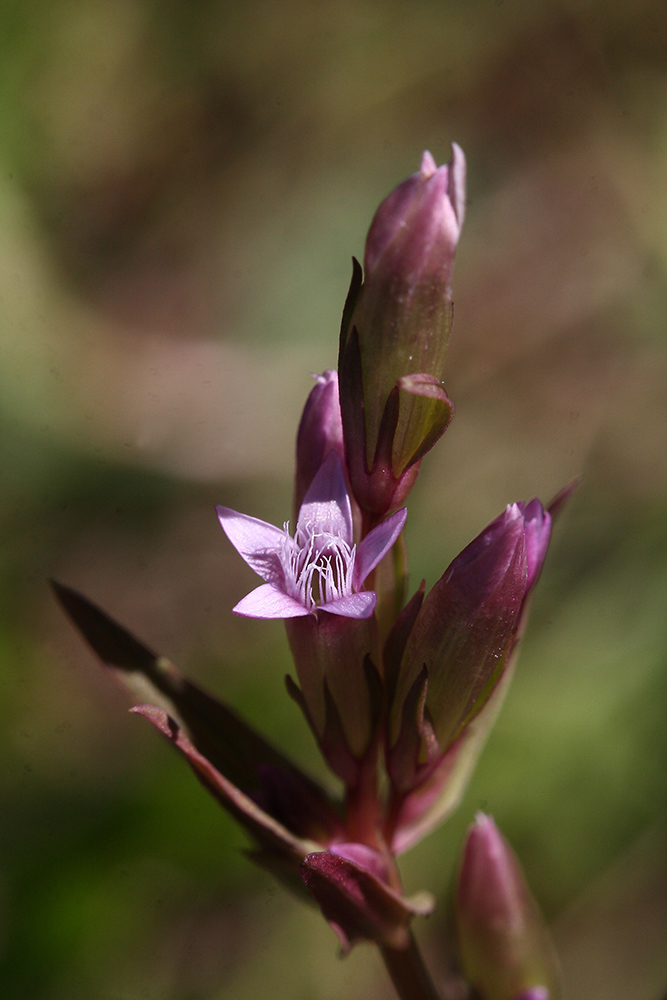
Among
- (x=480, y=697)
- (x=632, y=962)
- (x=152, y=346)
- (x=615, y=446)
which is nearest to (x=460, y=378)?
(x=615, y=446)

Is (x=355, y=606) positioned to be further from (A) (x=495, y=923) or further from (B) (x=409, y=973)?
(A) (x=495, y=923)

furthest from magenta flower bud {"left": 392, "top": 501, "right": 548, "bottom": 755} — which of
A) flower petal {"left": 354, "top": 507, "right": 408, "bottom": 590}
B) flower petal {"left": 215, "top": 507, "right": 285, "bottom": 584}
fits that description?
flower petal {"left": 215, "top": 507, "right": 285, "bottom": 584}

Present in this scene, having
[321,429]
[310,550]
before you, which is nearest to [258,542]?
[310,550]

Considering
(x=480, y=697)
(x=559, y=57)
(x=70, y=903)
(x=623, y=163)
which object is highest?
(x=559, y=57)

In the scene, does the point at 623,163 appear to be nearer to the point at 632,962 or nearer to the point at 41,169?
the point at 41,169

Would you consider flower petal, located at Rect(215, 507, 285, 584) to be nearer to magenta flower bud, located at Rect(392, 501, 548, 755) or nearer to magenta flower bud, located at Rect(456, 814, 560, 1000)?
magenta flower bud, located at Rect(392, 501, 548, 755)
